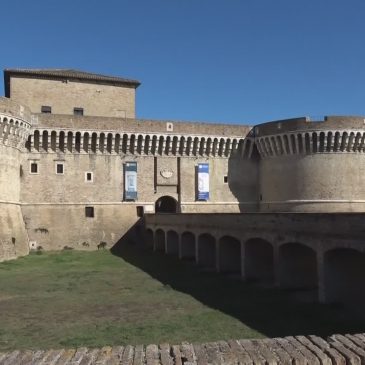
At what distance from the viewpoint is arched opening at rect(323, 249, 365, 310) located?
14.4 m

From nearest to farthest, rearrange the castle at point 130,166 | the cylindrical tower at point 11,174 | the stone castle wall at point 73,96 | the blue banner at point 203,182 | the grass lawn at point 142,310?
1. the grass lawn at point 142,310
2. the cylindrical tower at point 11,174
3. the castle at point 130,166
4. the stone castle wall at point 73,96
5. the blue banner at point 203,182

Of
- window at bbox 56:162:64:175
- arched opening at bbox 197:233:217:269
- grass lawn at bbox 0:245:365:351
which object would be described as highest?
window at bbox 56:162:64:175

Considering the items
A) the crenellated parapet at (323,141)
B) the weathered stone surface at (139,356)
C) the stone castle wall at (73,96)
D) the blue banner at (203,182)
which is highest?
the stone castle wall at (73,96)

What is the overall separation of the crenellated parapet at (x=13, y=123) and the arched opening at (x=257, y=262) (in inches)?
639

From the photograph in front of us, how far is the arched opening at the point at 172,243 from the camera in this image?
29.2 meters

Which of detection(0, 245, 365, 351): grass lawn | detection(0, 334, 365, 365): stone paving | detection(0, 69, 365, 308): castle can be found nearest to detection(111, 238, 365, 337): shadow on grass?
detection(0, 245, 365, 351): grass lawn

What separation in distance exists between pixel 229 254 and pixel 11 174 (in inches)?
575

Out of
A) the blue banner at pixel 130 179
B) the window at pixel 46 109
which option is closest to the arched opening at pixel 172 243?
the blue banner at pixel 130 179

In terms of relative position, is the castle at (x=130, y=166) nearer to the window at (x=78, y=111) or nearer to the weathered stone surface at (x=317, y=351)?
the window at (x=78, y=111)

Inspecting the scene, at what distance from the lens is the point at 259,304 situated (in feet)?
50.3

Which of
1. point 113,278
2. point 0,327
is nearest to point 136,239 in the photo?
point 113,278

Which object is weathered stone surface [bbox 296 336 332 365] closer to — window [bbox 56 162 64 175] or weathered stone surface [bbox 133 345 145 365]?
weathered stone surface [bbox 133 345 145 365]

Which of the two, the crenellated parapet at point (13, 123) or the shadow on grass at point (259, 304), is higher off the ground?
the crenellated parapet at point (13, 123)

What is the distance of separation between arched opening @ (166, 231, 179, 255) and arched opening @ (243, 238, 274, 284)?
9.77 metres
